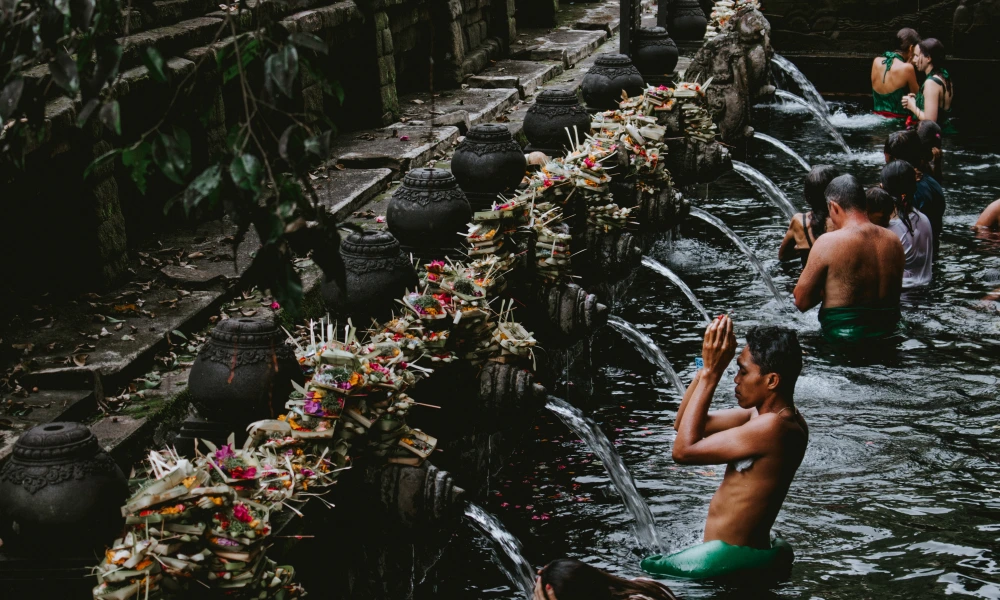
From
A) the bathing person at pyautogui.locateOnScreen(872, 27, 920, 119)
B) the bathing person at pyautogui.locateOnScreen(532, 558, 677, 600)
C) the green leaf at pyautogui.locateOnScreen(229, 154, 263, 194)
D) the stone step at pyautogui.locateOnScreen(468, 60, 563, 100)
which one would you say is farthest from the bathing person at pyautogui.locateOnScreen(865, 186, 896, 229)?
the stone step at pyautogui.locateOnScreen(468, 60, 563, 100)

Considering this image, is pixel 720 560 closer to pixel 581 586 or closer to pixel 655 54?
pixel 581 586

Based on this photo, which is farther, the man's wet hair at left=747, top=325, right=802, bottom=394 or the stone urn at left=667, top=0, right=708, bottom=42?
the stone urn at left=667, top=0, right=708, bottom=42

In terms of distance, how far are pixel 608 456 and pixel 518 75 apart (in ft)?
31.0

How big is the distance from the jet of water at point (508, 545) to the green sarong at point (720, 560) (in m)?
0.74

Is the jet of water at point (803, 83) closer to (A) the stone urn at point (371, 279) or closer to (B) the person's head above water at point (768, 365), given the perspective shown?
(B) the person's head above water at point (768, 365)

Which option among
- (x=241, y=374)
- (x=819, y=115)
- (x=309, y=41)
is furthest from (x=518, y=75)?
(x=309, y=41)

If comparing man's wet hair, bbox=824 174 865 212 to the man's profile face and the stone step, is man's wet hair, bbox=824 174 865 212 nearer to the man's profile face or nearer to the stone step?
the man's profile face

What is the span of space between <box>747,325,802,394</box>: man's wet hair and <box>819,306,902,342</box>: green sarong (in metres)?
3.23

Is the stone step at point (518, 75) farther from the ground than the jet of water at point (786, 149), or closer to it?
farther from the ground

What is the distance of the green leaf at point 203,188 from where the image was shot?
7.94 feet

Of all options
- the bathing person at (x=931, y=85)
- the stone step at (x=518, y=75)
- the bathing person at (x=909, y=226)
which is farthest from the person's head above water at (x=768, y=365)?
the stone step at (x=518, y=75)

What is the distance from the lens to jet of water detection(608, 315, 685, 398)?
810 cm

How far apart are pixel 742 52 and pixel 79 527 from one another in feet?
41.2

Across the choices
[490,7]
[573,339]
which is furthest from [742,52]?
[573,339]
